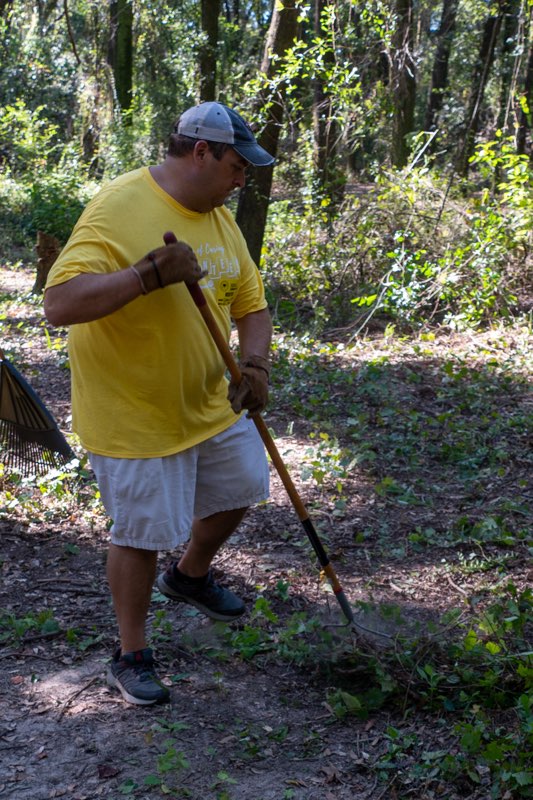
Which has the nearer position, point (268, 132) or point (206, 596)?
point (206, 596)

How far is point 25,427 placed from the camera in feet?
14.3

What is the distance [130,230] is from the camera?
2986 millimetres

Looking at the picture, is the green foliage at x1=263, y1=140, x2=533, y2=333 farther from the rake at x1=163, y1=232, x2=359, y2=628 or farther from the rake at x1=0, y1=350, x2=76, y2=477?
the rake at x1=163, y1=232, x2=359, y2=628

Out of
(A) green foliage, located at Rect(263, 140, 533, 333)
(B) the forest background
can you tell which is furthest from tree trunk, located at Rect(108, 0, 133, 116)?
(A) green foliage, located at Rect(263, 140, 533, 333)

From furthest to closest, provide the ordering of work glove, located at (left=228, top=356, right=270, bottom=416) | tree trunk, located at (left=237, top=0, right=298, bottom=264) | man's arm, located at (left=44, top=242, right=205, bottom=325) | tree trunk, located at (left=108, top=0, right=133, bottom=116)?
1. tree trunk, located at (left=108, top=0, right=133, bottom=116)
2. tree trunk, located at (left=237, top=0, right=298, bottom=264)
3. work glove, located at (left=228, top=356, right=270, bottom=416)
4. man's arm, located at (left=44, top=242, right=205, bottom=325)

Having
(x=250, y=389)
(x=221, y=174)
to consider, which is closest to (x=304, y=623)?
(x=250, y=389)

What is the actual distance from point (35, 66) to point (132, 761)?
25.5 meters

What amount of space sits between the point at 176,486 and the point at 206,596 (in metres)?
0.80

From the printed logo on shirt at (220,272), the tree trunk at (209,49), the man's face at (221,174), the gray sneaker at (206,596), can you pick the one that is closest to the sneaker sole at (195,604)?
the gray sneaker at (206,596)

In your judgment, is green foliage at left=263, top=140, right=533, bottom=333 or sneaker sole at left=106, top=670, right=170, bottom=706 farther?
green foliage at left=263, top=140, right=533, bottom=333

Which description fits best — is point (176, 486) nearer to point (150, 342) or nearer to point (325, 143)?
point (150, 342)

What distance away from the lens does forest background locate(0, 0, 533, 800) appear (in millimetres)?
3049

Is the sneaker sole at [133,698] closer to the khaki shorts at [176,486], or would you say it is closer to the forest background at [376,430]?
the forest background at [376,430]

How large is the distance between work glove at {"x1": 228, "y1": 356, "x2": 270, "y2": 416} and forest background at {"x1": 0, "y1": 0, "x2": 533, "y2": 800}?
3.27 ft
